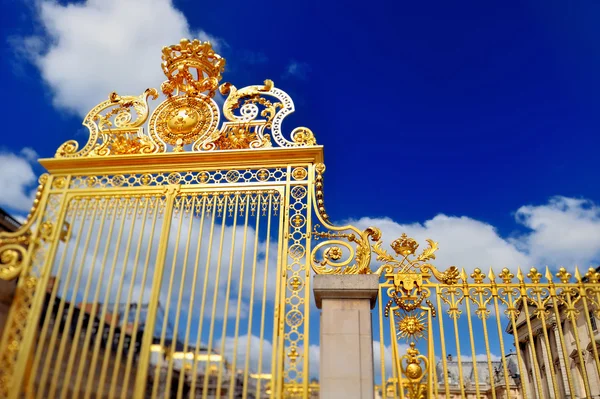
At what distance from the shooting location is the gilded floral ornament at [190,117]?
22.0ft

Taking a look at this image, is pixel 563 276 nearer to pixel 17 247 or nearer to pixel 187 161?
pixel 187 161

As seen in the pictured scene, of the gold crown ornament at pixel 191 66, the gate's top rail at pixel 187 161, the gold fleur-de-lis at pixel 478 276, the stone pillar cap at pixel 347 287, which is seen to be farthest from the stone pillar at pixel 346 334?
the gold crown ornament at pixel 191 66

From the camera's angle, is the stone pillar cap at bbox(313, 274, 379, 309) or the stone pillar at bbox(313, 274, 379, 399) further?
the stone pillar cap at bbox(313, 274, 379, 309)

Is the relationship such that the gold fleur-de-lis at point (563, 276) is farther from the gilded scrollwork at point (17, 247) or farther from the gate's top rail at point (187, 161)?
the gilded scrollwork at point (17, 247)

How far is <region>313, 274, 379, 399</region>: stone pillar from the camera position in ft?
16.4

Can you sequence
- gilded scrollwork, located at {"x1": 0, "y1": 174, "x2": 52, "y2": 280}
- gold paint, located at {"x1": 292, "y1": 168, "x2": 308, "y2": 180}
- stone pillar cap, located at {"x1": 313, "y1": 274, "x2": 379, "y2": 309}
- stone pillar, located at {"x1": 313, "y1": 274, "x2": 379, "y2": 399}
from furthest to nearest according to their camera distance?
gold paint, located at {"x1": 292, "y1": 168, "x2": 308, "y2": 180} < gilded scrollwork, located at {"x1": 0, "y1": 174, "x2": 52, "y2": 280} < stone pillar cap, located at {"x1": 313, "y1": 274, "x2": 379, "y2": 309} < stone pillar, located at {"x1": 313, "y1": 274, "x2": 379, "y2": 399}

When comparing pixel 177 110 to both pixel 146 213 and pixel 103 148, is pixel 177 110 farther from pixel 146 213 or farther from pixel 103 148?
pixel 146 213

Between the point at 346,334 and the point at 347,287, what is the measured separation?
498 millimetres

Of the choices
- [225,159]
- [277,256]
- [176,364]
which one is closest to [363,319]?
[277,256]

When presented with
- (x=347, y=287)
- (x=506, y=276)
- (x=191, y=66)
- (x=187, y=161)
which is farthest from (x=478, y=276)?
(x=191, y=66)

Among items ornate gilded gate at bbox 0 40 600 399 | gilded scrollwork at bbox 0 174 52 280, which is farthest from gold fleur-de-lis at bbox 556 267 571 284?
gilded scrollwork at bbox 0 174 52 280

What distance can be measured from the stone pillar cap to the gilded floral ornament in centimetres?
190

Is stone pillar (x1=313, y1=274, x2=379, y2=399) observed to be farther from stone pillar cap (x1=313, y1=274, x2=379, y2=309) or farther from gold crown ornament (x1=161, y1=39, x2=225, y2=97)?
gold crown ornament (x1=161, y1=39, x2=225, y2=97)

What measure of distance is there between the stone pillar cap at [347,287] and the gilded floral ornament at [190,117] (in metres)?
1.90
